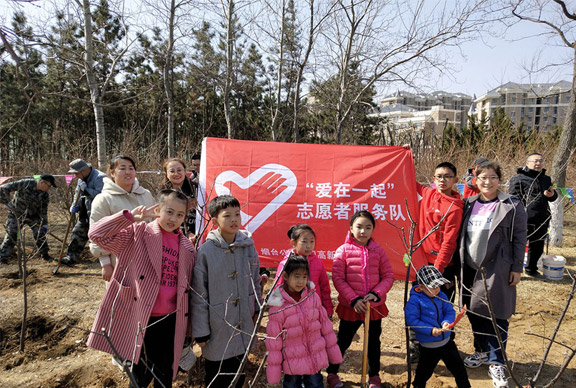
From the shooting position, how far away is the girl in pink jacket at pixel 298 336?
2.33 meters

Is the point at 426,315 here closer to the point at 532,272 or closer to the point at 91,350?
the point at 91,350

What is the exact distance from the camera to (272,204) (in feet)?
13.8

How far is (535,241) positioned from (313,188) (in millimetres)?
3966

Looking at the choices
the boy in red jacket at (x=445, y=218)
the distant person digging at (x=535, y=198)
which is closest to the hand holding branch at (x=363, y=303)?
the boy in red jacket at (x=445, y=218)

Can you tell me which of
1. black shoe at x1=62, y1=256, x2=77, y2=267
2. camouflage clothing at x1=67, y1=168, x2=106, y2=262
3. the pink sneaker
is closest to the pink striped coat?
the pink sneaker

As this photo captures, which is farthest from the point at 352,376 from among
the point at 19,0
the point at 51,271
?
the point at 51,271

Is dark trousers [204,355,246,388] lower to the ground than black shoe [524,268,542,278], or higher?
higher

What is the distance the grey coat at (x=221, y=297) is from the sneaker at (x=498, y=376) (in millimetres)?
2011

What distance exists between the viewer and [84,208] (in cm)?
558

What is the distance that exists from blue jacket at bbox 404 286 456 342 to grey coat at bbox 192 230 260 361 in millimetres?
1133

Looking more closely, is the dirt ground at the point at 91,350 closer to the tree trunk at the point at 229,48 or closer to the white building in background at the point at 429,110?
the tree trunk at the point at 229,48

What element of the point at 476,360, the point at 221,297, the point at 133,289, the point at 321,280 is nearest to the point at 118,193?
the point at 133,289

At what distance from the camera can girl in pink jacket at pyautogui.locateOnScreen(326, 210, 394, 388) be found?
2795 millimetres

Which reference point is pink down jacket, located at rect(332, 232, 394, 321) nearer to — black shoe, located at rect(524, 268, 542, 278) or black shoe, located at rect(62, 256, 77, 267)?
black shoe, located at rect(524, 268, 542, 278)
